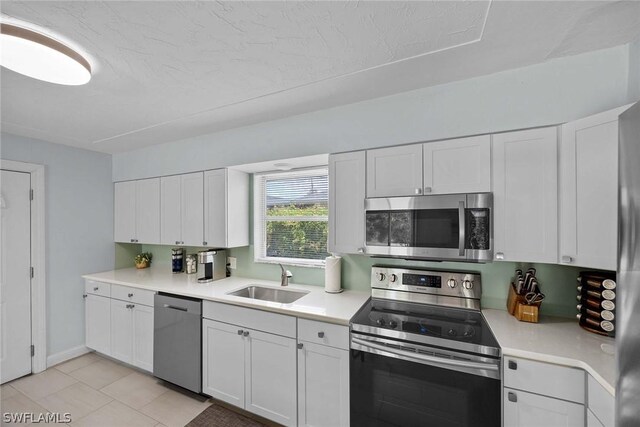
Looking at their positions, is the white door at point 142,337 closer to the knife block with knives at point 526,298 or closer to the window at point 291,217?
the window at point 291,217

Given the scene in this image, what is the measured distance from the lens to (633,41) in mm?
1373

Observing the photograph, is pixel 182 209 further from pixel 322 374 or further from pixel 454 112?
pixel 454 112

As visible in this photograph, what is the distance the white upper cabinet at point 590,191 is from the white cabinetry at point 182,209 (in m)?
2.95

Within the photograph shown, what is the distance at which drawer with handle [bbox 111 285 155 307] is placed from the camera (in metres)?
2.53

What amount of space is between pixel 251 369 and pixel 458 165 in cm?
211

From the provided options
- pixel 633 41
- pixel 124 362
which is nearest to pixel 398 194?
pixel 633 41

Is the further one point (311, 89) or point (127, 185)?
point (127, 185)

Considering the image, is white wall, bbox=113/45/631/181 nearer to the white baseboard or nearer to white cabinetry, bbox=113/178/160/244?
white cabinetry, bbox=113/178/160/244

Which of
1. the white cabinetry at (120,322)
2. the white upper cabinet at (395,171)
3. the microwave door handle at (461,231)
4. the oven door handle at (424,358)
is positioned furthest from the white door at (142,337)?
the microwave door handle at (461,231)

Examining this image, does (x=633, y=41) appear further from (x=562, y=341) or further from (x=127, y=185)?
(x=127, y=185)

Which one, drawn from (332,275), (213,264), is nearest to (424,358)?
(332,275)

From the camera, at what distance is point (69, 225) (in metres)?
3.08

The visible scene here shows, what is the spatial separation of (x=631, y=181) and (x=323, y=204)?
203 centimetres

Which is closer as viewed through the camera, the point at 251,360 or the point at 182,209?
the point at 251,360
